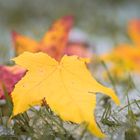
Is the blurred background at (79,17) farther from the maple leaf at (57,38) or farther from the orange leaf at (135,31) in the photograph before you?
the maple leaf at (57,38)

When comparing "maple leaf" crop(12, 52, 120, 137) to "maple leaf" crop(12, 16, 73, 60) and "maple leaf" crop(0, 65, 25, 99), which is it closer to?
"maple leaf" crop(0, 65, 25, 99)

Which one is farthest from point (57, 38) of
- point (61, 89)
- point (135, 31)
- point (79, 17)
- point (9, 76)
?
point (79, 17)

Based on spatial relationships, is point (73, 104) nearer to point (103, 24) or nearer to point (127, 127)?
point (127, 127)

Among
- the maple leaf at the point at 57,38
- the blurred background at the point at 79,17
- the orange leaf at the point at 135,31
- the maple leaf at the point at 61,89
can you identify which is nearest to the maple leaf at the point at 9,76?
the maple leaf at the point at 61,89

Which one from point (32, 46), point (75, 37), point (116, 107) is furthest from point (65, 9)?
point (116, 107)

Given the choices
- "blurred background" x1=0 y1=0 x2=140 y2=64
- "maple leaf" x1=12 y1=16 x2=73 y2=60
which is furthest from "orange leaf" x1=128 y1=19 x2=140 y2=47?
"maple leaf" x1=12 y1=16 x2=73 y2=60

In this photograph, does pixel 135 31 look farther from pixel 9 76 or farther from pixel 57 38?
pixel 9 76

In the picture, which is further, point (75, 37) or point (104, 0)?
point (104, 0)
